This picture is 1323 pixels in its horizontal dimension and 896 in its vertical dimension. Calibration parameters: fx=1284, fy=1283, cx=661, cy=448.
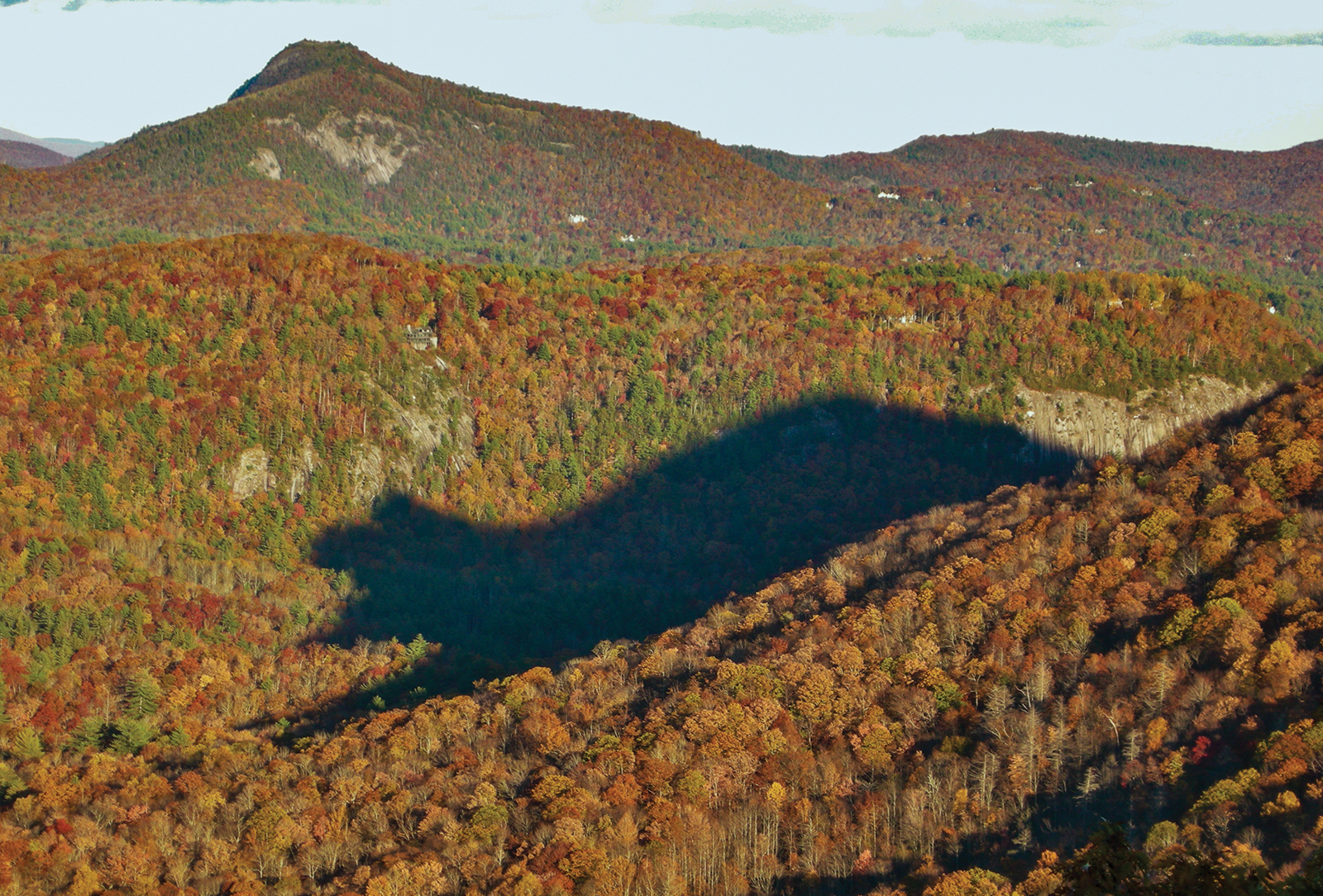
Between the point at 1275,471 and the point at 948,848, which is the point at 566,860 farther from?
the point at 1275,471

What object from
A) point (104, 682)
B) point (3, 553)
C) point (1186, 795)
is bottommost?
point (104, 682)

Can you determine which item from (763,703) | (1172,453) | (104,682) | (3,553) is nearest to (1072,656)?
(763,703)

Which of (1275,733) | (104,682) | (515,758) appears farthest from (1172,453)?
(104,682)

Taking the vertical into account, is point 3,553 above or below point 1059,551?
below

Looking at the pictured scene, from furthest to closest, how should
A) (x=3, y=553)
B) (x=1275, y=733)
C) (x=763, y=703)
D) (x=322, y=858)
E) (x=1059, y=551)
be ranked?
(x=3, y=553), (x=1059, y=551), (x=763, y=703), (x=322, y=858), (x=1275, y=733)

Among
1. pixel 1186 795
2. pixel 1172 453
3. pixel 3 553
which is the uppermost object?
pixel 1172 453

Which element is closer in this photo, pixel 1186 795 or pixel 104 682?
pixel 1186 795

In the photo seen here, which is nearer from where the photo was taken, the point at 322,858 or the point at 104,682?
the point at 322,858

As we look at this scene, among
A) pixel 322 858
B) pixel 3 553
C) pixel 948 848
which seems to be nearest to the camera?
pixel 948 848

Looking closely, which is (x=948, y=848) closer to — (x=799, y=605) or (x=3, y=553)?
(x=799, y=605)
